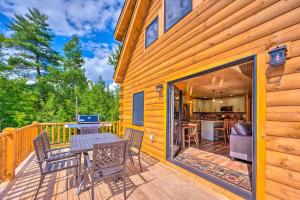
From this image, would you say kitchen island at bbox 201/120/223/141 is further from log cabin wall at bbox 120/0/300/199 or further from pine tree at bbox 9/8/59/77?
pine tree at bbox 9/8/59/77

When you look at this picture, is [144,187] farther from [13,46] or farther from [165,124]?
[13,46]

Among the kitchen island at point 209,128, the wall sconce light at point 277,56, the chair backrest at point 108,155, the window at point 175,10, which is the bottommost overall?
the kitchen island at point 209,128

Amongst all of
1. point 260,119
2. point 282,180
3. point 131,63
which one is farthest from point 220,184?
point 131,63

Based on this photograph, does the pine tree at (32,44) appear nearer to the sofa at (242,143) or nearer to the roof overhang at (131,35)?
the roof overhang at (131,35)

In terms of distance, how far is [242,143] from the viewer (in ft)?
12.8

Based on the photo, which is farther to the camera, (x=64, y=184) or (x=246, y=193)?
(x=64, y=184)

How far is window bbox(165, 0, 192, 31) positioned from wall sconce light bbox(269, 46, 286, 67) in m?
2.16

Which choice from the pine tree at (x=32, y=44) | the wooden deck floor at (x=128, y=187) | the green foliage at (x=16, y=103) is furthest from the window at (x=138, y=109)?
the pine tree at (x=32, y=44)

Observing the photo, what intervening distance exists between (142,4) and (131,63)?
223cm

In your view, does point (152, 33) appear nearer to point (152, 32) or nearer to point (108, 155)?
point (152, 32)

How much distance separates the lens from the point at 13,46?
12078mm

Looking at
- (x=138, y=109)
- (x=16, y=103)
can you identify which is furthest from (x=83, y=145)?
(x=16, y=103)

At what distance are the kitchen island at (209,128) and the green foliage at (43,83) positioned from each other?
→ 18.2ft

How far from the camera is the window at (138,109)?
5233 mm
